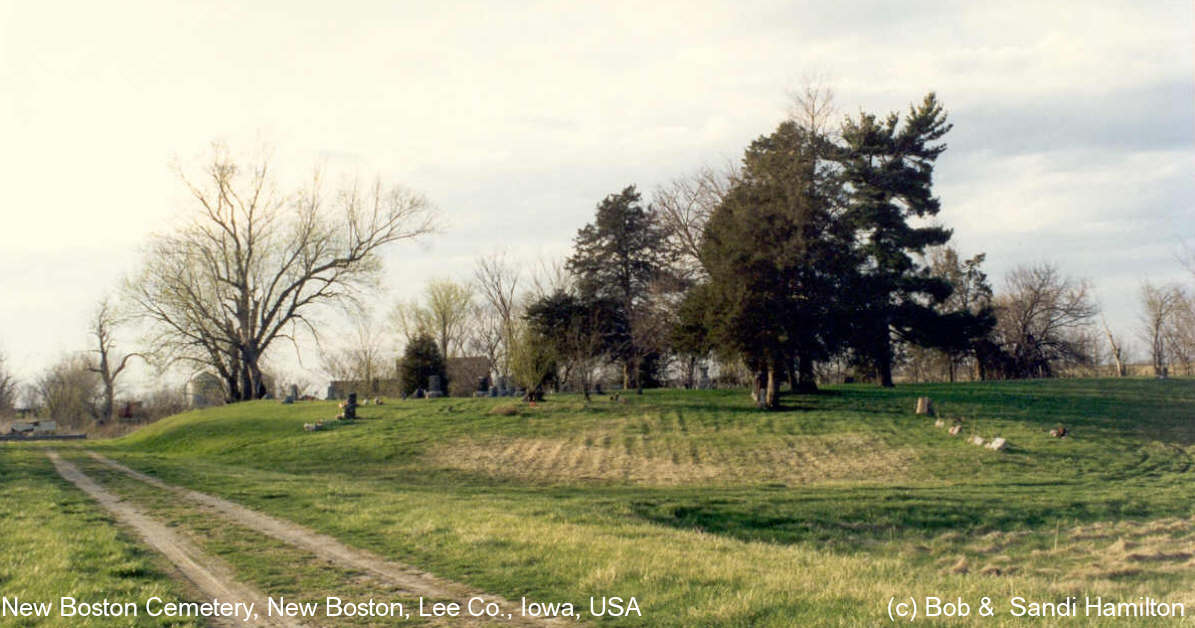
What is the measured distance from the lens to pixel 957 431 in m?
28.2

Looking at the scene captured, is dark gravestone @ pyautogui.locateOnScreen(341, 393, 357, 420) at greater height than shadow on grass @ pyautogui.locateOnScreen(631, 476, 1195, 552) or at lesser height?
greater

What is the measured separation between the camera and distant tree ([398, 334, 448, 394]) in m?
46.0

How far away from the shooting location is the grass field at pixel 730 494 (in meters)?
8.28

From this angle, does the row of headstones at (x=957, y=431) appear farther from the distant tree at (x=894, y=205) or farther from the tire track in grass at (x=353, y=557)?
the tire track in grass at (x=353, y=557)

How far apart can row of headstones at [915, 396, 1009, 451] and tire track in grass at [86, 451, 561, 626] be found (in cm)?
2220

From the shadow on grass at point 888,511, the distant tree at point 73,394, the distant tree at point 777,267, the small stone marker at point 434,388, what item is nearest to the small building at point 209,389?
the distant tree at point 73,394

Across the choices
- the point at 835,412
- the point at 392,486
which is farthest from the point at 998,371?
the point at 392,486

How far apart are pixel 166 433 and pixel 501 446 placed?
71.4 feet

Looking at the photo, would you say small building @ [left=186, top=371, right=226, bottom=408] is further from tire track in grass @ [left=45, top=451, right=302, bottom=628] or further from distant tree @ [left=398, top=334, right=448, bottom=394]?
tire track in grass @ [left=45, top=451, right=302, bottom=628]

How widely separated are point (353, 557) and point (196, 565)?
→ 1.72 metres

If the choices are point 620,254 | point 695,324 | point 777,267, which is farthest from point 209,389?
point 777,267

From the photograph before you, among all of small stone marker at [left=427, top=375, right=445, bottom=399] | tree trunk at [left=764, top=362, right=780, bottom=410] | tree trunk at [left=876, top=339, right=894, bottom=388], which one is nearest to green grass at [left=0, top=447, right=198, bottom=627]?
tree trunk at [left=764, top=362, right=780, bottom=410]

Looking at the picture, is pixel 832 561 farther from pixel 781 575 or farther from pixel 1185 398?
pixel 1185 398

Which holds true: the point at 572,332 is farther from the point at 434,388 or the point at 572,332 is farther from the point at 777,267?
the point at 777,267
